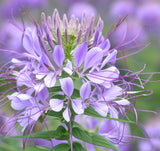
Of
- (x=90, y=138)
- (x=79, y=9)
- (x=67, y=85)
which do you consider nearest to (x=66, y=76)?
(x=67, y=85)

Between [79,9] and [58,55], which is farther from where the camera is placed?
[79,9]

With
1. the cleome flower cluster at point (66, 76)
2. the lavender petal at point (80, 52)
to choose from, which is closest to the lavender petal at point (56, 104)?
the cleome flower cluster at point (66, 76)

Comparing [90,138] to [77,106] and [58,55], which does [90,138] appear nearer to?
[77,106]

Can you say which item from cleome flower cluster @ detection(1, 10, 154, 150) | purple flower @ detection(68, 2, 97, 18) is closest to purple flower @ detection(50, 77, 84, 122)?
cleome flower cluster @ detection(1, 10, 154, 150)

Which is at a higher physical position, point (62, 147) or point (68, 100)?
point (68, 100)

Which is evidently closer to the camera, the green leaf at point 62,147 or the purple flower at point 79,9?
the green leaf at point 62,147

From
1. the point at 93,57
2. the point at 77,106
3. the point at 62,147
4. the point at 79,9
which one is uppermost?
the point at 79,9

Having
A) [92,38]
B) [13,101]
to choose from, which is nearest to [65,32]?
[92,38]

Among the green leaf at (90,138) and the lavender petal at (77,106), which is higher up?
the lavender petal at (77,106)

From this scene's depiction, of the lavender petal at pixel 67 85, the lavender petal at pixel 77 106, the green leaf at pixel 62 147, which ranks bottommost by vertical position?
Result: the green leaf at pixel 62 147

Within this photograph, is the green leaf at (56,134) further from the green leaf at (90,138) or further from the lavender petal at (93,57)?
the lavender petal at (93,57)

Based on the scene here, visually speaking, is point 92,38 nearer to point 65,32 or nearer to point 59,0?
point 65,32
